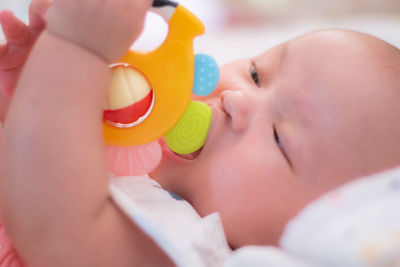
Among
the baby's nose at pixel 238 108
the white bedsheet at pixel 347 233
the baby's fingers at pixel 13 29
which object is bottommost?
the white bedsheet at pixel 347 233

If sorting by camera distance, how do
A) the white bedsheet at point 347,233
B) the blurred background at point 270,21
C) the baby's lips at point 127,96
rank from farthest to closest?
the blurred background at point 270,21
the baby's lips at point 127,96
the white bedsheet at point 347,233

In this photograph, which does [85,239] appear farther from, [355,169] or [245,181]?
[355,169]

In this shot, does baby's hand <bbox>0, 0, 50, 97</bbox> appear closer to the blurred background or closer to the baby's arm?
the baby's arm

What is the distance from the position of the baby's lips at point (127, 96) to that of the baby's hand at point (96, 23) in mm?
49

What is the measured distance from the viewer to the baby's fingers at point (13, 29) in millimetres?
836

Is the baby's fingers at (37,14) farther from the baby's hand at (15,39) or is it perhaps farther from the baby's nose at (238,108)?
the baby's nose at (238,108)

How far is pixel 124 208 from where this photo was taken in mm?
703

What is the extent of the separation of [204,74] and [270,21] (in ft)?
3.30

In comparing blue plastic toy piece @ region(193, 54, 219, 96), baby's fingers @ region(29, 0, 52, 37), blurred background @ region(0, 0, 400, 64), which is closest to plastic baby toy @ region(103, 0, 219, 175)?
blue plastic toy piece @ region(193, 54, 219, 96)

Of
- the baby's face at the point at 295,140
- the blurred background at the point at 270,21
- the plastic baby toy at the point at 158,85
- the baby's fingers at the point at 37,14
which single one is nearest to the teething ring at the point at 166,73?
the plastic baby toy at the point at 158,85

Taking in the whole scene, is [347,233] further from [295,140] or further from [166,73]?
[166,73]

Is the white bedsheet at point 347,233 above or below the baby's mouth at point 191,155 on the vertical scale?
above

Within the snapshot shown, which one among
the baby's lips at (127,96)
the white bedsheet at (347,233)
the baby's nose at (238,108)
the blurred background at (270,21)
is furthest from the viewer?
the blurred background at (270,21)

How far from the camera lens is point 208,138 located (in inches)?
32.2
